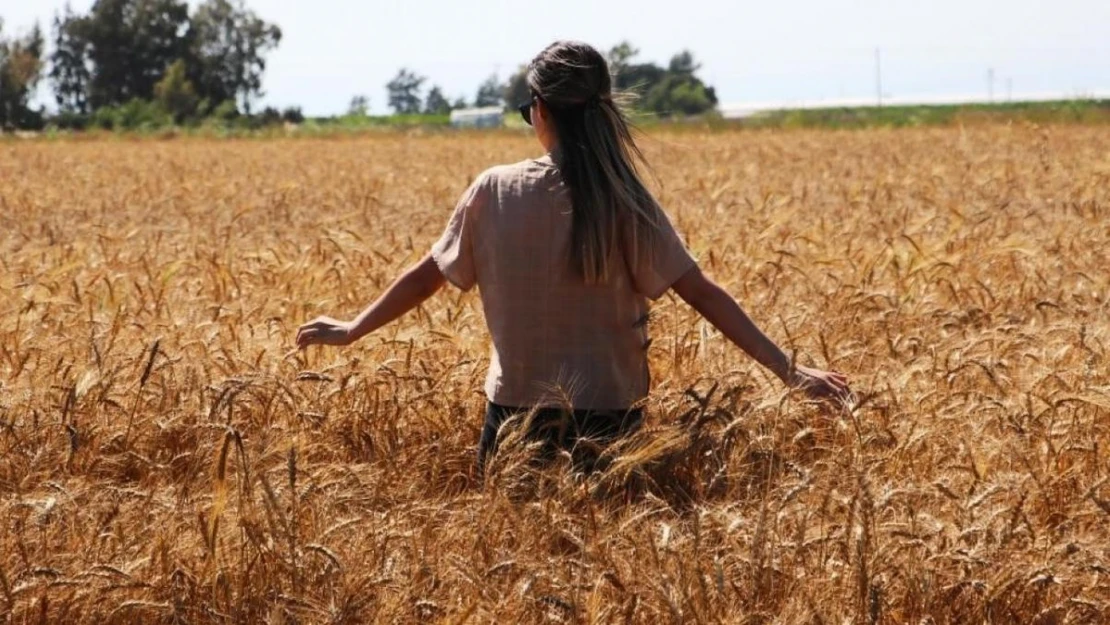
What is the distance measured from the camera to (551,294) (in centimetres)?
366

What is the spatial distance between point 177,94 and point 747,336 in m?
78.6

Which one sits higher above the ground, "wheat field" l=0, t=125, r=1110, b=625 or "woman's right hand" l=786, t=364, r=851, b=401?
"woman's right hand" l=786, t=364, r=851, b=401

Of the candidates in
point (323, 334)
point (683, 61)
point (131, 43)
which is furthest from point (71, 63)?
point (323, 334)

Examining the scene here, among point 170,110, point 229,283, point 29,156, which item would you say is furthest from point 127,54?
point 229,283

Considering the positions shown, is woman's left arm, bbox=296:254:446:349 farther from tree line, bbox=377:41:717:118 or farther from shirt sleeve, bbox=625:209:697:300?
tree line, bbox=377:41:717:118

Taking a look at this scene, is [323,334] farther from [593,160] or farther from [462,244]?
[593,160]

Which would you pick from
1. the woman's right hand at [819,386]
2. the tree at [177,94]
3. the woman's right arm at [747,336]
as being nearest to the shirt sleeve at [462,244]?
the woman's right arm at [747,336]

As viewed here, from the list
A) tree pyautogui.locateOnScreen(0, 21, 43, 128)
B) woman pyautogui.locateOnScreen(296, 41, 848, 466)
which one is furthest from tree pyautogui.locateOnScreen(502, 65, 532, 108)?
tree pyautogui.locateOnScreen(0, 21, 43, 128)

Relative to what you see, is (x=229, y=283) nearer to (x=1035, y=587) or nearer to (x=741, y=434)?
(x=741, y=434)

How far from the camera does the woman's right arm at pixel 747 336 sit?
348 centimetres

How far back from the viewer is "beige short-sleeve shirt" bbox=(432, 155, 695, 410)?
3.64m

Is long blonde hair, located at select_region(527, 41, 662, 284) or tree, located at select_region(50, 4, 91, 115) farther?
tree, located at select_region(50, 4, 91, 115)

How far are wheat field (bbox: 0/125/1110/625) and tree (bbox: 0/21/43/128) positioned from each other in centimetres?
5793

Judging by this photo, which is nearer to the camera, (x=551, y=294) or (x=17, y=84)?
(x=551, y=294)
